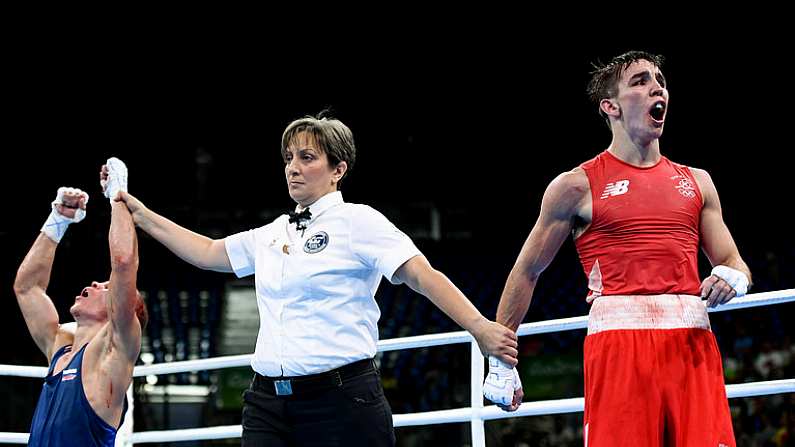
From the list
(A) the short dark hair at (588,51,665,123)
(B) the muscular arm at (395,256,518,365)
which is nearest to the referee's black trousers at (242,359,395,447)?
(B) the muscular arm at (395,256,518,365)

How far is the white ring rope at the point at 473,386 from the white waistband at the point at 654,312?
226 millimetres

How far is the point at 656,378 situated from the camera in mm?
2322

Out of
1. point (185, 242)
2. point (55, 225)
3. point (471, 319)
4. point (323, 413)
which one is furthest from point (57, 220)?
point (471, 319)

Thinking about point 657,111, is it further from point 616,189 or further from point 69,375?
point 69,375

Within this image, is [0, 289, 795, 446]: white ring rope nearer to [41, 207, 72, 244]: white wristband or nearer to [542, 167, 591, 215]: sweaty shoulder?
[542, 167, 591, 215]: sweaty shoulder

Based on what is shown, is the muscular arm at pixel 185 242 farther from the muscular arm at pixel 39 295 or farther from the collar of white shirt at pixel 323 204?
the muscular arm at pixel 39 295

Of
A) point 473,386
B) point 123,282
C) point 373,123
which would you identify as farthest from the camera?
point 373,123

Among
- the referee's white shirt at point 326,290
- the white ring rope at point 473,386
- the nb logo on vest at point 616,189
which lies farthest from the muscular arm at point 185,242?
the nb logo on vest at point 616,189

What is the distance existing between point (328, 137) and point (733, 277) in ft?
3.92

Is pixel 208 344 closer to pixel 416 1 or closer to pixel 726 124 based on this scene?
pixel 416 1

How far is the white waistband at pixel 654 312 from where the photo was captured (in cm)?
237

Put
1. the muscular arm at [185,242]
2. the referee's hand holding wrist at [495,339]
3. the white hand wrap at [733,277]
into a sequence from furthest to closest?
the muscular arm at [185,242] < the referee's hand holding wrist at [495,339] < the white hand wrap at [733,277]

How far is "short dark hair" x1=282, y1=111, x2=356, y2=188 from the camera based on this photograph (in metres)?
2.70

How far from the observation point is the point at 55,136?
41.2ft
